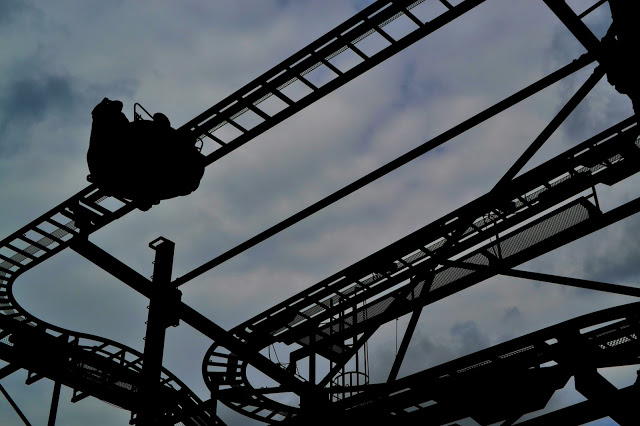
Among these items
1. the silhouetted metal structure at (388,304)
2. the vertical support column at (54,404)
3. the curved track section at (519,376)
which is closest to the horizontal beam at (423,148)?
the silhouetted metal structure at (388,304)

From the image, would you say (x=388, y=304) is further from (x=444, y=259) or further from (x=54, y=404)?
(x=54, y=404)

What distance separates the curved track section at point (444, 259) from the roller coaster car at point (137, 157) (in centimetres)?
419

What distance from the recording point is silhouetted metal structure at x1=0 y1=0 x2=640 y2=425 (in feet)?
36.7

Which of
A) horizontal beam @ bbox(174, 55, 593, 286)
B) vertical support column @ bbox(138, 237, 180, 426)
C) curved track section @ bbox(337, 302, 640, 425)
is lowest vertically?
curved track section @ bbox(337, 302, 640, 425)

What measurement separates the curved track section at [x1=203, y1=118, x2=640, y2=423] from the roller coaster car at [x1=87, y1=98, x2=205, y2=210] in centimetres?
419

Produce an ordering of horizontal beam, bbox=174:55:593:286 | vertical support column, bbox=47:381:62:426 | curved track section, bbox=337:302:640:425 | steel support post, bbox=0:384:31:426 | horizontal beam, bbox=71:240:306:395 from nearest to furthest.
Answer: curved track section, bbox=337:302:640:425 < horizontal beam, bbox=174:55:593:286 < horizontal beam, bbox=71:240:306:395 < steel support post, bbox=0:384:31:426 < vertical support column, bbox=47:381:62:426

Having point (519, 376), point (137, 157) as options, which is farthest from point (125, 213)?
point (519, 376)

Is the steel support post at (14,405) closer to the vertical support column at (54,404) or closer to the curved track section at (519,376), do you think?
the vertical support column at (54,404)

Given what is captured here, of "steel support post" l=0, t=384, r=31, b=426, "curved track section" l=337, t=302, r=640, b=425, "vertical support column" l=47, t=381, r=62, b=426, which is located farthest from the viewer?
"vertical support column" l=47, t=381, r=62, b=426

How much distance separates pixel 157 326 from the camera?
14188 mm

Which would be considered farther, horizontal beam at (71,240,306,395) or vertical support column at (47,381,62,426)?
vertical support column at (47,381,62,426)

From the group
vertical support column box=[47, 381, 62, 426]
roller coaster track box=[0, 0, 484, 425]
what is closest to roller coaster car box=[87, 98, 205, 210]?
roller coaster track box=[0, 0, 484, 425]

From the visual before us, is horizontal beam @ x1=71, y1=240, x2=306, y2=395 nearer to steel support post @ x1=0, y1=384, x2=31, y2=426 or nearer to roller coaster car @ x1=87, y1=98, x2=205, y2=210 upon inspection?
roller coaster car @ x1=87, y1=98, x2=205, y2=210

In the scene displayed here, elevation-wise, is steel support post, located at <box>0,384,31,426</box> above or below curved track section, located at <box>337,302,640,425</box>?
above
